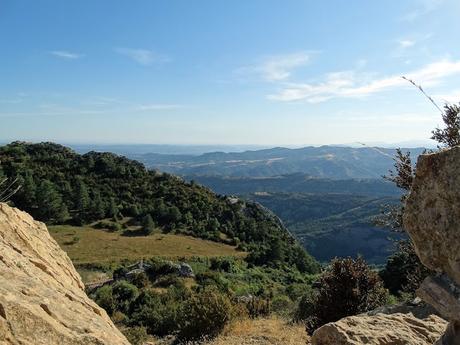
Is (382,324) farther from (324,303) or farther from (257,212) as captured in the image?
(257,212)

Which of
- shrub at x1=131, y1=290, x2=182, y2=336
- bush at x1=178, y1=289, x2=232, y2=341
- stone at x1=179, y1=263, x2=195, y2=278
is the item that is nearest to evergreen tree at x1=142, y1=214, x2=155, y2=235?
stone at x1=179, y1=263, x2=195, y2=278

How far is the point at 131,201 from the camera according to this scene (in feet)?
231

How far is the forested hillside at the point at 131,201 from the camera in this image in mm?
59416

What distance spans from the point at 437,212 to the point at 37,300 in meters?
4.67

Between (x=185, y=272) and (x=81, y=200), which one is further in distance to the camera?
(x=81, y=200)

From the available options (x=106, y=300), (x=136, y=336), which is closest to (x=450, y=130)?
(x=136, y=336)

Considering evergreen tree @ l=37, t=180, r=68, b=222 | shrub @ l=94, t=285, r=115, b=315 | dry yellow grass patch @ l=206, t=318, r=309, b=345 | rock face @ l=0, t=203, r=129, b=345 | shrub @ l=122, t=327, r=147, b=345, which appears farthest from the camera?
evergreen tree @ l=37, t=180, r=68, b=222

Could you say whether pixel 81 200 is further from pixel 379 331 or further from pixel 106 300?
pixel 379 331

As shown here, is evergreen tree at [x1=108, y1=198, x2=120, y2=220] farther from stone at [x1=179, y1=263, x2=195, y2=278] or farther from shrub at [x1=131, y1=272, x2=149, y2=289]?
shrub at [x1=131, y1=272, x2=149, y2=289]

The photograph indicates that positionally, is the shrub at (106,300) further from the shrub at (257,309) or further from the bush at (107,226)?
the bush at (107,226)

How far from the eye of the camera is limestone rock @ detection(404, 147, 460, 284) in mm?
4875

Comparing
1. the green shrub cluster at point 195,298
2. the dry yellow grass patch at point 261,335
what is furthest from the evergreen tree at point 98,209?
the dry yellow grass patch at point 261,335

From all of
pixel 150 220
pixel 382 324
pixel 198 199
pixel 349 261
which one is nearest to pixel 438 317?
pixel 382 324

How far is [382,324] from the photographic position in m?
7.14
